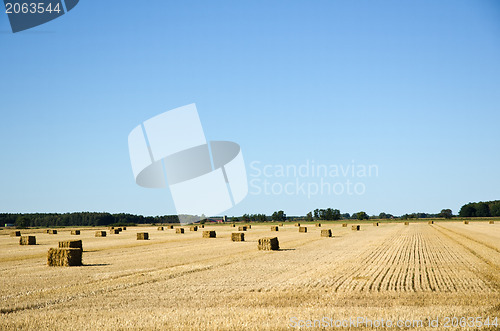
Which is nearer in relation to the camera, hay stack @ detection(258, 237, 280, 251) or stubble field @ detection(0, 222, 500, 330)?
stubble field @ detection(0, 222, 500, 330)

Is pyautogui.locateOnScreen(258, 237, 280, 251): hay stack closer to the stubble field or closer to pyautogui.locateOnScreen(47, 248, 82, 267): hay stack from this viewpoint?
the stubble field

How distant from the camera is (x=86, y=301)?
15.4 meters

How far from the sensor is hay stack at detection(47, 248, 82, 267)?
25.1 m

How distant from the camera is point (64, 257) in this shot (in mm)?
25172

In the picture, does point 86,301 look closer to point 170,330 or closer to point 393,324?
point 170,330

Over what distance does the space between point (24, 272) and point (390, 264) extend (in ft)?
54.6

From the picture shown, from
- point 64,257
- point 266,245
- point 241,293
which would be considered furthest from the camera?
point 266,245

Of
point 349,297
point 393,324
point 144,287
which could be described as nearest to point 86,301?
point 144,287

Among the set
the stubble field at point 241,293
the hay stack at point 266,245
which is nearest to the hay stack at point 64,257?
the stubble field at point 241,293

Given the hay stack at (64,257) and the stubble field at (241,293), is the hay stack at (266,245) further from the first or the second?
the hay stack at (64,257)

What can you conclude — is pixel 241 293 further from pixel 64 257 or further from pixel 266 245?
pixel 266 245

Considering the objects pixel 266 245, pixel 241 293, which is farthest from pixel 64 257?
pixel 266 245

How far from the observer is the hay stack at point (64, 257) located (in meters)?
25.1

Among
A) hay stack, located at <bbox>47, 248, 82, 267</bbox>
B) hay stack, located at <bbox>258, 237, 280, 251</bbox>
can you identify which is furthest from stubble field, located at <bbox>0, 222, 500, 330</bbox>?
hay stack, located at <bbox>258, 237, 280, 251</bbox>
